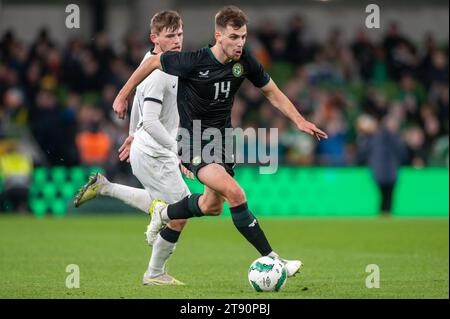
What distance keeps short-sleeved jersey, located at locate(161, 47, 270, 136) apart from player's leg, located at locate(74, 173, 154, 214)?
1344 millimetres

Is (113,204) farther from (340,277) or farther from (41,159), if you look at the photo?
(340,277)

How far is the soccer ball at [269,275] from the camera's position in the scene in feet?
26.9

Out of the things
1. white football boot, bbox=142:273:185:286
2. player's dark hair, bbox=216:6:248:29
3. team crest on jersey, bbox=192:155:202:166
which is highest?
player's dark hair, bbox=216:6:248:29

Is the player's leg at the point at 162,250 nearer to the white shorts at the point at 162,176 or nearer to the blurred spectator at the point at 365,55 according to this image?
the white shorts at the point at 162,176

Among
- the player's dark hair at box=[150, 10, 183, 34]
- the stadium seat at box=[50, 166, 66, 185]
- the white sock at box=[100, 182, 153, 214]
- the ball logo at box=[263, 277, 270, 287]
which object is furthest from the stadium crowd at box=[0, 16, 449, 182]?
the ball logo at box=[263, 277, 270, 287]

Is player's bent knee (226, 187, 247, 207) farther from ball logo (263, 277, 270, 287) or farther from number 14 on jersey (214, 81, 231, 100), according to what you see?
number 14 on jersey (214, 81, 231, 100)

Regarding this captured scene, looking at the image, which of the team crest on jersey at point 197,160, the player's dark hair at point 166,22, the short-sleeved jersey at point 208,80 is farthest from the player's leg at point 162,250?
the player's dark hair at point 166,22

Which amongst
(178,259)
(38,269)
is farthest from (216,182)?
(178,259)

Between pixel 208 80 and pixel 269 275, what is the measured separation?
1.70 meters

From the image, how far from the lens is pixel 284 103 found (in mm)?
8711

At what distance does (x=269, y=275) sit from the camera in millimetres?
8180

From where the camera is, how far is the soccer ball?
8188mm

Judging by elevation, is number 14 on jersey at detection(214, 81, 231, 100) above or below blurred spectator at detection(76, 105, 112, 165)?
above

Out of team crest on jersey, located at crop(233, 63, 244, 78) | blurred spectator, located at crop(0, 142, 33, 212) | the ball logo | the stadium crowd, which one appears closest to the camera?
the ball logo
